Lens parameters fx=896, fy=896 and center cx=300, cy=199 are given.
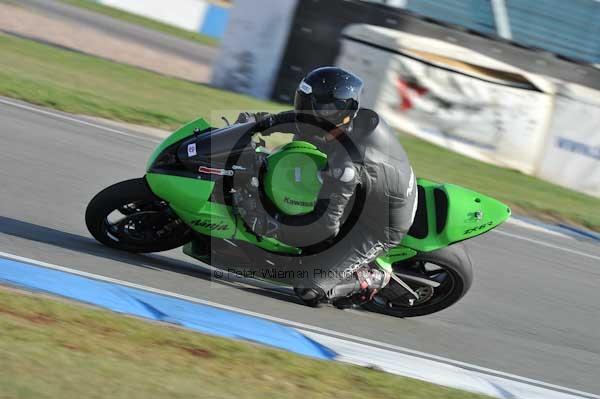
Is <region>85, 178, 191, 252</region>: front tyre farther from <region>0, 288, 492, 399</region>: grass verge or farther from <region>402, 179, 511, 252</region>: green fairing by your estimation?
<region>402, 179, 511, 252</region>: green fairing

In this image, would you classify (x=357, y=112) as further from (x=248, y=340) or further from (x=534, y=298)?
(x=534, y=298)

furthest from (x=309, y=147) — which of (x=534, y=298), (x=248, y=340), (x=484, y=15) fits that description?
(x=484, y=15)

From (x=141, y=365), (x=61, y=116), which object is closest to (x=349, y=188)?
(x=141, y=365)

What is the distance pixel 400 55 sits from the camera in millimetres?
13438

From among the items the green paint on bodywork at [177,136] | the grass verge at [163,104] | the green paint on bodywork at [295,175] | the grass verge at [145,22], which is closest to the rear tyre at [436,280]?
the green paint on bodywork at [295,175]

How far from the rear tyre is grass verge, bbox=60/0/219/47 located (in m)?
20.3

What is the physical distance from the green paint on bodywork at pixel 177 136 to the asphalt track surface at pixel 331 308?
2.42 feet

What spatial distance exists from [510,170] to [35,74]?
7.11m

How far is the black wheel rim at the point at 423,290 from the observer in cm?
630

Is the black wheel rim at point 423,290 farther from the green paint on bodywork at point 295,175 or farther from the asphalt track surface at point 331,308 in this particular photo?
the green paint on bodywork at point 295,175

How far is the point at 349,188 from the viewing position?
5.66 metres

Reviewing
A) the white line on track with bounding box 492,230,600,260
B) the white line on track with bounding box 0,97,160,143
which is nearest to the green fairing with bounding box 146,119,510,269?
the white line on track with bounding box 492,230,600,260

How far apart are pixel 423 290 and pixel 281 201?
132 cm

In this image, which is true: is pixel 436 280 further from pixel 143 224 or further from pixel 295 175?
pixel 143 224
